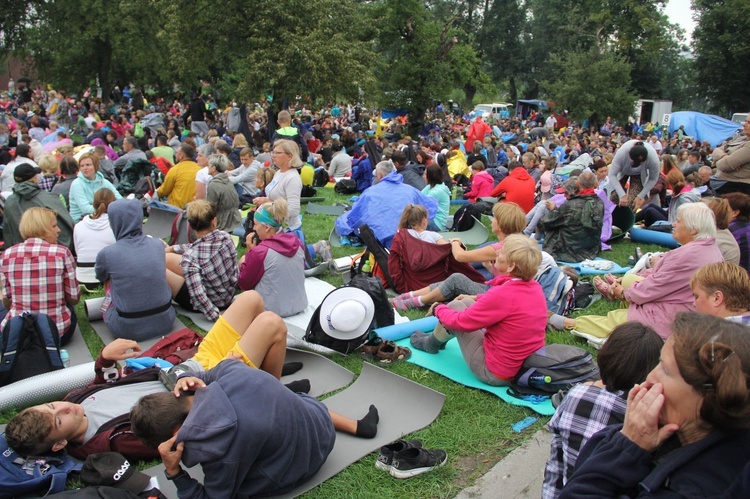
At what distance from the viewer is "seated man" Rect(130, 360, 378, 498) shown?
2691 millimetres

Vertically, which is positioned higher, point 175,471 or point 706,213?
point 706,213

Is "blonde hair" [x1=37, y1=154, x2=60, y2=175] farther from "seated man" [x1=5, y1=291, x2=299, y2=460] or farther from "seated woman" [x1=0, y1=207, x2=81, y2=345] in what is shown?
"seated man" [x1=5, y1=291, x2=299, y2=460]

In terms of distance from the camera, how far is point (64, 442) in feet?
11.1

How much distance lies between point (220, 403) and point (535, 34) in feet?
172

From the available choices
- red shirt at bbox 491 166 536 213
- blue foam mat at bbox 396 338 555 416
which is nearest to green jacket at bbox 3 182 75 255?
blue foam mat at bbox 396 338 555 416

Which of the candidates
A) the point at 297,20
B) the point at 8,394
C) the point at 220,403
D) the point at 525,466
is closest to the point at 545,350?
the point at 525,466

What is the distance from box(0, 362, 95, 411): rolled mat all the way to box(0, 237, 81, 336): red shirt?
679mm

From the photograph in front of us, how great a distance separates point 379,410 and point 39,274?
2.97m

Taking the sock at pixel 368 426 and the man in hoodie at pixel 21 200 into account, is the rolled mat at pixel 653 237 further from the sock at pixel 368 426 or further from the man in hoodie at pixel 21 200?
the man in hoodie at pixel 21 200

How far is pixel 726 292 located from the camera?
11.6 feet

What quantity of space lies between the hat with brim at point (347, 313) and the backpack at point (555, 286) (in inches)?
73.8

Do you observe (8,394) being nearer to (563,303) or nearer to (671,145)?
(563,303)

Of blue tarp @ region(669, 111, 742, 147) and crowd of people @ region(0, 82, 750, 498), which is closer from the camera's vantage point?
crowd of people @ region(0, 82, 750, 498)

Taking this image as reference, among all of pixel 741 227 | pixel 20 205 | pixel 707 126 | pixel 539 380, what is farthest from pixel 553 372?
pixel 707 126
